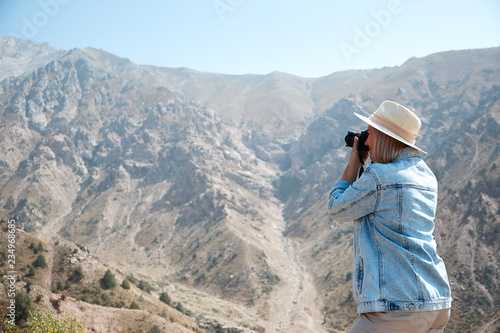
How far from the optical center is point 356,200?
2908mm

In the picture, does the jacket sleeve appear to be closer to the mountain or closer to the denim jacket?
the denim jacket

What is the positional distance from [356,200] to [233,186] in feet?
385

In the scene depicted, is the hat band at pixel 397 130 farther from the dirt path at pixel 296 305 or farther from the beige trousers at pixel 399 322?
the dirt path at pixel 296 305

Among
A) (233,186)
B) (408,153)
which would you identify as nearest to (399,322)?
(408,153)

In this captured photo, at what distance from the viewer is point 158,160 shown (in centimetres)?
12925

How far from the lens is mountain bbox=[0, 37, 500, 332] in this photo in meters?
56.8

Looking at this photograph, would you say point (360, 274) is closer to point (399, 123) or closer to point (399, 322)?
point (399, 322)

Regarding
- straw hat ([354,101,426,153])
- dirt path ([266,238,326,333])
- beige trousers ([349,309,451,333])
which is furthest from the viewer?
dirt path ([266,238,326,333])

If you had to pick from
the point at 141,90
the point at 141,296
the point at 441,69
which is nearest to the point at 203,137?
the point at 141,90

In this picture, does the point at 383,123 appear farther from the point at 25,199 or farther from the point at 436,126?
the point at 436,126

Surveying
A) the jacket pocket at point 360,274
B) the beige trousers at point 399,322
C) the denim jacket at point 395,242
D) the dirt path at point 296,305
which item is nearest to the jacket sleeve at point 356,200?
the denim jacket at point 395,242

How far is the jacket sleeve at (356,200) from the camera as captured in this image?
285 cm

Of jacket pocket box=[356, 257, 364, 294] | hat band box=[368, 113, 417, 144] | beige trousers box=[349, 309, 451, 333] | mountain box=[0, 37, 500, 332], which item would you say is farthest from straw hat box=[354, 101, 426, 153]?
mountain box=[0, 37, 500, 332]

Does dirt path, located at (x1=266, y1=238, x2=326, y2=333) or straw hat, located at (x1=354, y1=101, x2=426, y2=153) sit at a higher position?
straw hat, located at (x1=354, y1=101, x2=426, y2=153)
